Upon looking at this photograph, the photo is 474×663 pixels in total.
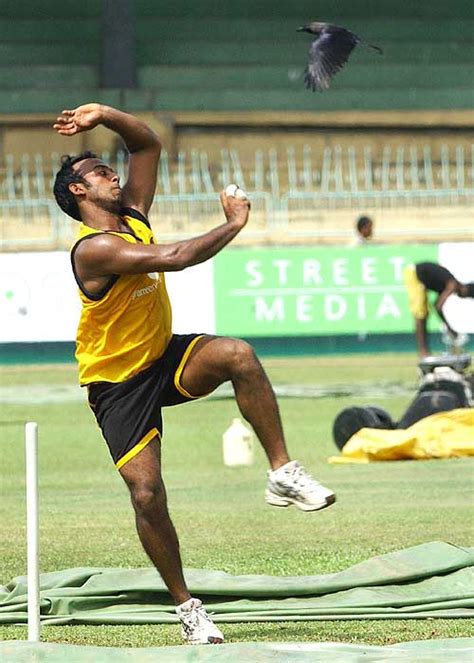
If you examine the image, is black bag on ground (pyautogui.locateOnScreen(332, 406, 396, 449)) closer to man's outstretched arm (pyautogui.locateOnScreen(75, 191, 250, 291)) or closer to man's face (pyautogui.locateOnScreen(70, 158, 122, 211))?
man's face (pyautogui.locateOnScreen(70, 158, 122, 211))

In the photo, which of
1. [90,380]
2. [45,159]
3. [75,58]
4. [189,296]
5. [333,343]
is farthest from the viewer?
[75,58]

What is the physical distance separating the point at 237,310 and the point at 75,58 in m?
12.3

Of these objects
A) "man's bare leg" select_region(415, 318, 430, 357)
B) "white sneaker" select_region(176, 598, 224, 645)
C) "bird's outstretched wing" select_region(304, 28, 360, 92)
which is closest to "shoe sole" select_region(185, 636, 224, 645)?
"white sneaker" select_region(176, 598, 224, 645)

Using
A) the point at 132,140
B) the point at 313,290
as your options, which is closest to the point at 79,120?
the point at 132,140

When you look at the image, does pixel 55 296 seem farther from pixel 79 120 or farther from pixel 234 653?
pixel 234 653

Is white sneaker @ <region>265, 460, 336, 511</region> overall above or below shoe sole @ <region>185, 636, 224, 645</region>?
above

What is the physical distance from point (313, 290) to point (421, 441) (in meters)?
9.72

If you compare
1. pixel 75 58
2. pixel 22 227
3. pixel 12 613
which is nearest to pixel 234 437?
pixel 12 613

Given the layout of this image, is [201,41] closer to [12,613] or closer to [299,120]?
[299,120]

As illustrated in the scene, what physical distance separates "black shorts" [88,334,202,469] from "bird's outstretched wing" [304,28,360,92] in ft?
17.5

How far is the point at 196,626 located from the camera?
656cm

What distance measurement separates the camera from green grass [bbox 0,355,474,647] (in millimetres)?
7059

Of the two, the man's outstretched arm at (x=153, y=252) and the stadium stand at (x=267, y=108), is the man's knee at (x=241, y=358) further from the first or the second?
the stadium stand at (x=267, y=108)

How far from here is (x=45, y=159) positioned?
31.4 m
